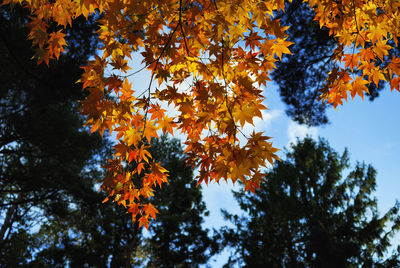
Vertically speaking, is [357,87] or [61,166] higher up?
[61,166]

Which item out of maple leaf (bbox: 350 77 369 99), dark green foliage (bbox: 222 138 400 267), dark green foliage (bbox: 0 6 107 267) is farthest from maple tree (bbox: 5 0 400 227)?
dark green foliage (bbox: 222 138 400 267)

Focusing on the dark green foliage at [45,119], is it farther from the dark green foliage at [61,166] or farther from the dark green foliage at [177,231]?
the dark green foliage at [177,231]

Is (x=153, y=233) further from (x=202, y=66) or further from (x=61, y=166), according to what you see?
(x=202, y=66)

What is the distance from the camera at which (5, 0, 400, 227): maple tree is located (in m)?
1.95

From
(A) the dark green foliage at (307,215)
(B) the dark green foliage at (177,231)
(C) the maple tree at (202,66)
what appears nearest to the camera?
(C) the maple tree at (202,66)

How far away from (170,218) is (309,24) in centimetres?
1247

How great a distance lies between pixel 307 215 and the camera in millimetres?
11891

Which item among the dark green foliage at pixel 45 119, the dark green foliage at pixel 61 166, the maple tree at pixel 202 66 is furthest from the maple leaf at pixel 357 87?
the dark green foliage at pixel 45 119

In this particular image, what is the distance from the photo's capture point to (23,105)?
892 cm

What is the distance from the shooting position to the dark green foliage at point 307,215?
37.4 feet

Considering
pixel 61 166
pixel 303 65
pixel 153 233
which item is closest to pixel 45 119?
pixel 61 166

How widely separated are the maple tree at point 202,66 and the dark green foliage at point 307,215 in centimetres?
1002

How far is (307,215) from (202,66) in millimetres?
11493

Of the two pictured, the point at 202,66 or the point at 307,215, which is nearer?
the point at 202,66
